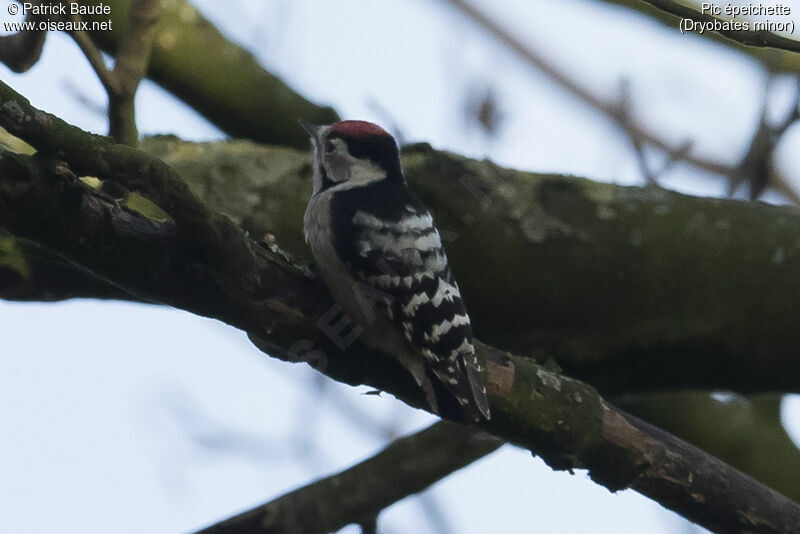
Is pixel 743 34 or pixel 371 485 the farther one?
pixel 371 485

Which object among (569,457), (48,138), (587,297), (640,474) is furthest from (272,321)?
(587,297)

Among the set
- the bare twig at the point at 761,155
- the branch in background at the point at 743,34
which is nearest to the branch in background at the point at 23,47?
the branch in background at the point at 743,34

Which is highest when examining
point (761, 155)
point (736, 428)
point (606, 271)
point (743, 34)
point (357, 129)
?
point (743, 34)

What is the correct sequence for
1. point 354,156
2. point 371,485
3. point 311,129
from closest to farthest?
point 371,485
point 354,156
point 311,129

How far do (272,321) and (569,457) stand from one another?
1006mm

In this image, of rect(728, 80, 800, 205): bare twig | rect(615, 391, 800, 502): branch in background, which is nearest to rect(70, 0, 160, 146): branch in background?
rect(615, 391, 800, 502): branch in background

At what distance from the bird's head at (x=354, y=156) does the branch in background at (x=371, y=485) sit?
99 cm

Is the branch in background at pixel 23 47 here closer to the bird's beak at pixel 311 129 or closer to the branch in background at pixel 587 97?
the bird's beak at pixel 311 129

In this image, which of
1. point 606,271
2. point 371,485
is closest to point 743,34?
point 606,271

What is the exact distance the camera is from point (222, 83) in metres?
4.32

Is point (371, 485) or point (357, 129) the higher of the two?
point (357, 129)

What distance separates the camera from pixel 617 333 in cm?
378

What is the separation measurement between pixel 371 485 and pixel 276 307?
1.18 m

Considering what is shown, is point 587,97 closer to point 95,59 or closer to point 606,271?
point 606,271
